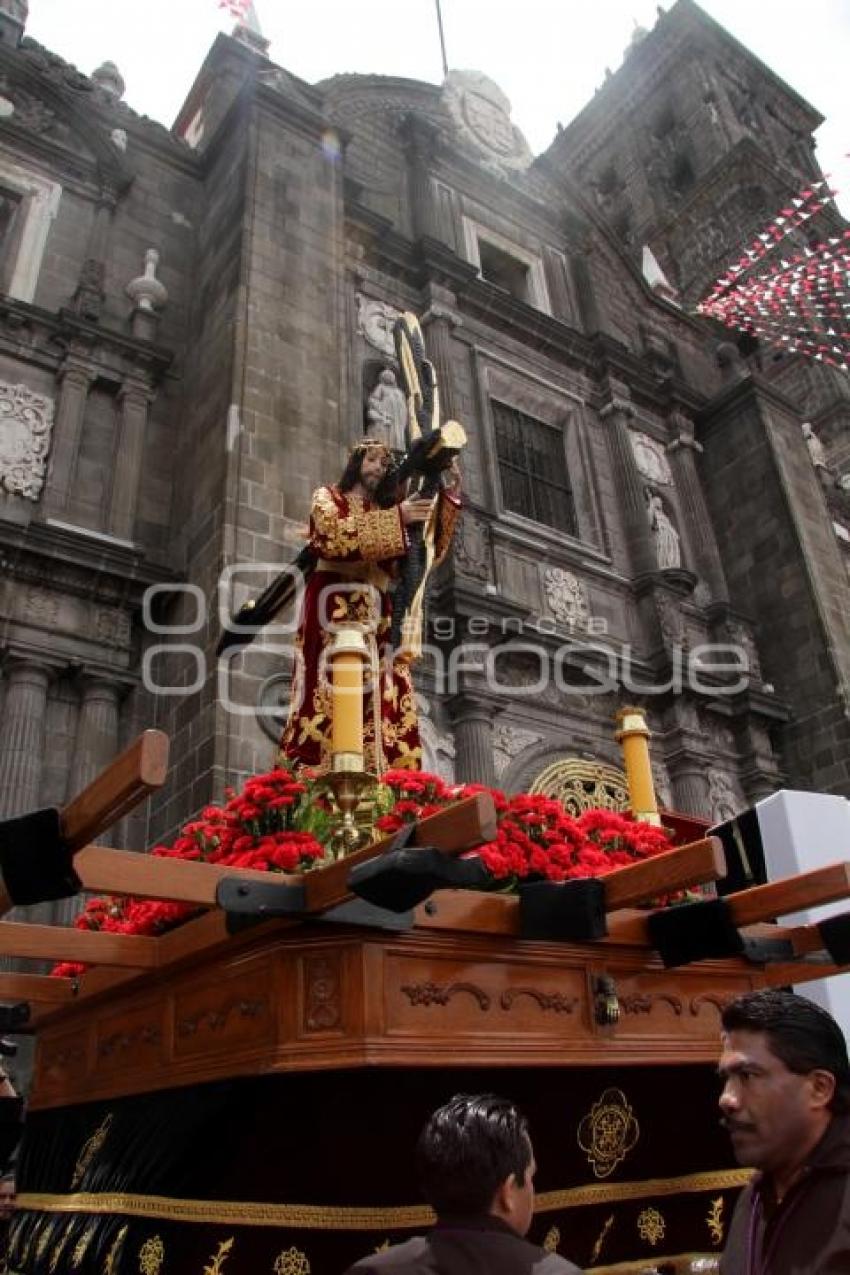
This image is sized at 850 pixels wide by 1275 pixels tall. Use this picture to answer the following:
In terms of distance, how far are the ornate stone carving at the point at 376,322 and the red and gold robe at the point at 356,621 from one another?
875 cm

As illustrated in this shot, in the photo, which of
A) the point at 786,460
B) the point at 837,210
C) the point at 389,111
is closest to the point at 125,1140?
the point at 786,460

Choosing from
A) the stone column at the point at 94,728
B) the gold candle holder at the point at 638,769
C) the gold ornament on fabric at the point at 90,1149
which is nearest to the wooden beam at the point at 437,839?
the gold ornament on fabric at the point at 90,1149

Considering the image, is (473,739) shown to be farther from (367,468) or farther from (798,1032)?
(798,1032)

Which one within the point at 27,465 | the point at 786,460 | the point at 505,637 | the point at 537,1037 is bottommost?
the point at 537,1037

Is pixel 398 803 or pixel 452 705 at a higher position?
pixel 452 705

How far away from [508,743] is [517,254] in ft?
33.9

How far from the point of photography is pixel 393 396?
13.5 m

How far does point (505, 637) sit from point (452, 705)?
1.33 metres

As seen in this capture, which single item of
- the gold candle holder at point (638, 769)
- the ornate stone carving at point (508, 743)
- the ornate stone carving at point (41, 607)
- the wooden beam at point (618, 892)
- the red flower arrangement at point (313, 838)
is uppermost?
the ornate stone carving at point (41, 607)

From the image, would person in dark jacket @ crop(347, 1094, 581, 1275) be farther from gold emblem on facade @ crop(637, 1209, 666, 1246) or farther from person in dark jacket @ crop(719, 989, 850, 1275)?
gold emblem on facade @ crop(637, 1209, 666, 1246)

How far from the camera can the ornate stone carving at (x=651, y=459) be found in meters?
16.9

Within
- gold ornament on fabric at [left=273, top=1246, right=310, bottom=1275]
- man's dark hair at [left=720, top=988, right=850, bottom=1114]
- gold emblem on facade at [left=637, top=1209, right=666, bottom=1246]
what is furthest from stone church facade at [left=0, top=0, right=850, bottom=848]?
man's dark hair at [left=720, top=988, right=850, bottom=1114]

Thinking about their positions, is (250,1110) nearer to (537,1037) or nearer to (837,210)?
(537,1037)

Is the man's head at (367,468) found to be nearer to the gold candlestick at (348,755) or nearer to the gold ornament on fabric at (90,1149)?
the gold candlestick at (348,755)
